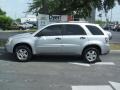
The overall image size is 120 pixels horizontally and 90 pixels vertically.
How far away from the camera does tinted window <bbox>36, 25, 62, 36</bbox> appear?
15.1 m

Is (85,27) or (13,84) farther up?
(85,27)

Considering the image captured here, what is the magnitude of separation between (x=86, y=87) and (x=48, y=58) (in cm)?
644

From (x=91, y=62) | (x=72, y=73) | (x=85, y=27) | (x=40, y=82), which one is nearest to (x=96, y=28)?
(x=85, y=27)

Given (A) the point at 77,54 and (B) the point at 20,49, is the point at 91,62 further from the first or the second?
(B) the point at 20,49

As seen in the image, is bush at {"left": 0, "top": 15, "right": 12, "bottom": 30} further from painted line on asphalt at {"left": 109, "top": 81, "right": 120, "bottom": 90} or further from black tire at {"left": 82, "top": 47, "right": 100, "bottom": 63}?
painted line on asphalt at {"left": 109, "top": 81, "right": 120, "bottom": 90}

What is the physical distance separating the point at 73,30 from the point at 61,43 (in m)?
0.78

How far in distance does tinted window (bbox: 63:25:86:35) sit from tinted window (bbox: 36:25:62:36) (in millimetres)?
277

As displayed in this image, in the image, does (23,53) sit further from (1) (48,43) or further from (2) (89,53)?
(2) (89,53)

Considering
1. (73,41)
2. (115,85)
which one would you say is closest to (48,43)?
(73,41)

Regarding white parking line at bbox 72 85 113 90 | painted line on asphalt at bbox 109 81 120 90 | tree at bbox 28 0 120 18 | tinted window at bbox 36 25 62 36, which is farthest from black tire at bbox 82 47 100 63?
tree at bbox 28 0 120 18

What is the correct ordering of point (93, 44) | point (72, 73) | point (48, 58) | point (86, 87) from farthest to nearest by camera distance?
point (48, 58) → point (93, 44) → point (72, 73) → point (86, 87)

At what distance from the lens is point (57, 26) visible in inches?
599

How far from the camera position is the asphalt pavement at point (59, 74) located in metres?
10.1

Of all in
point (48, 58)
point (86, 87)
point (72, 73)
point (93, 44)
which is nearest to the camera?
point (86, 87)
